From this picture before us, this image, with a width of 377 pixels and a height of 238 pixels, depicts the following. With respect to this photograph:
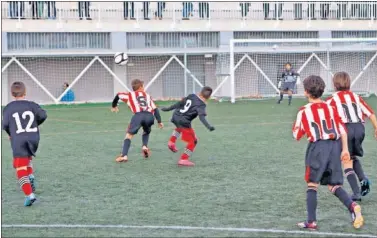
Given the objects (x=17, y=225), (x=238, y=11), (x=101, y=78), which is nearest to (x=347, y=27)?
(x=238, y=11)

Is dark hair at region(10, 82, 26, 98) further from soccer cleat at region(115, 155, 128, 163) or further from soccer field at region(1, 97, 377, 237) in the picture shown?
soccer cleat at region(115, 155, 128, 163)

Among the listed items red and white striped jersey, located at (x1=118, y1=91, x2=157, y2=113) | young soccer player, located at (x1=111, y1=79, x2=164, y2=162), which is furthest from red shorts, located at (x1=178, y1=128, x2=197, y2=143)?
red and white striped jersey, located at (x1=118, y1=91, x2=157, y2=113)

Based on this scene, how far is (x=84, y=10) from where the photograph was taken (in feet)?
104

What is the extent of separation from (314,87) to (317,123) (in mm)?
324

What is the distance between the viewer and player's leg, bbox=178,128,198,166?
10875 mm

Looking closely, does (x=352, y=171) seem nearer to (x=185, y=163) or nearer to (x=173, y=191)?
(x=173, y=191)

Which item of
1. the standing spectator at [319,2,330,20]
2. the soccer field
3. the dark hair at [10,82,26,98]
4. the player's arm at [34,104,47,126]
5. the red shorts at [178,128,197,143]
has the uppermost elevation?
the standing spectator at [319,2,330,20]

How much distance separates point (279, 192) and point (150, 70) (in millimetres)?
24928

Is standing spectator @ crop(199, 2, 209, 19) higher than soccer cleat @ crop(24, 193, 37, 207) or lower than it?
higher

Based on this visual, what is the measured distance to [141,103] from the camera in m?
11.5

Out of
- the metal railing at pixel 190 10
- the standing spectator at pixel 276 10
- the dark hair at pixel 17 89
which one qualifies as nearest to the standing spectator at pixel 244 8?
the metal railing at pixel 190 10

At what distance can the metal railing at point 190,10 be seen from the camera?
31.1 m

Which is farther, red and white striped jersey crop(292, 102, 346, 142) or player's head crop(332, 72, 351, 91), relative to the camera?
player's head crop(332, 72, 351, 91)

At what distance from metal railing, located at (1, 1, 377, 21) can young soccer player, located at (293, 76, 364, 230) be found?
25673 millimetres
